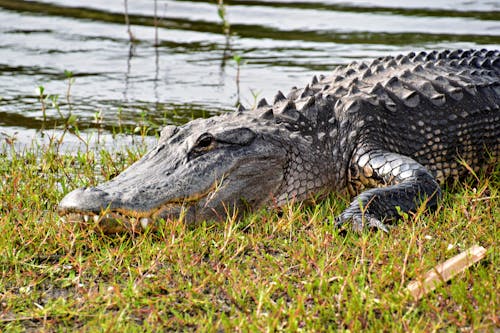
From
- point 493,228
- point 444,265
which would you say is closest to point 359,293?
point 444,265

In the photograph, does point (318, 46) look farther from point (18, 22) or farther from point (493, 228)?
point (493, 228)

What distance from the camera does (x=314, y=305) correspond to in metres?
3.86

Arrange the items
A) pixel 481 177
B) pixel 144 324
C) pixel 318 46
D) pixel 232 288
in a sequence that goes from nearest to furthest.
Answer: pixel 144 324, pixel 232 288, pixel 481 177, pixel 318 46

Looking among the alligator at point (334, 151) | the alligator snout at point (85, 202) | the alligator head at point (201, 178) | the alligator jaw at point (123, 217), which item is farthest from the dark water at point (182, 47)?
the alligator snout at point (85, 202)

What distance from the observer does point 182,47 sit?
11.6 metres

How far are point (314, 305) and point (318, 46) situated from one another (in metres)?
7.88

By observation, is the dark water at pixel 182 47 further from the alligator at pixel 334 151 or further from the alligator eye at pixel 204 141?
the alligator eye at pixel 204 141

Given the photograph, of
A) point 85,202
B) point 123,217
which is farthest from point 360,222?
point 85,202

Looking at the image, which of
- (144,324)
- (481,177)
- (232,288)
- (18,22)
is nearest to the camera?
(144,324)

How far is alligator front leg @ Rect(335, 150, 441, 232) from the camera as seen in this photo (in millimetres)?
4898

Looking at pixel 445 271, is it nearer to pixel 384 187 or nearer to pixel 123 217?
pixel 384 187

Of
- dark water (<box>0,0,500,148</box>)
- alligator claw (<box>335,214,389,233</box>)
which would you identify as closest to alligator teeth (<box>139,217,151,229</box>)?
alligator claw (<box>335,214,389,233</box>)

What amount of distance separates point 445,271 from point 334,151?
1.89m

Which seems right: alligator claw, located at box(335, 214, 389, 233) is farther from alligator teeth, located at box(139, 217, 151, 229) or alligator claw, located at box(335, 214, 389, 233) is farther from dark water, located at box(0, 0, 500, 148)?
dark water, located at box(0, 0, 500, 148)
